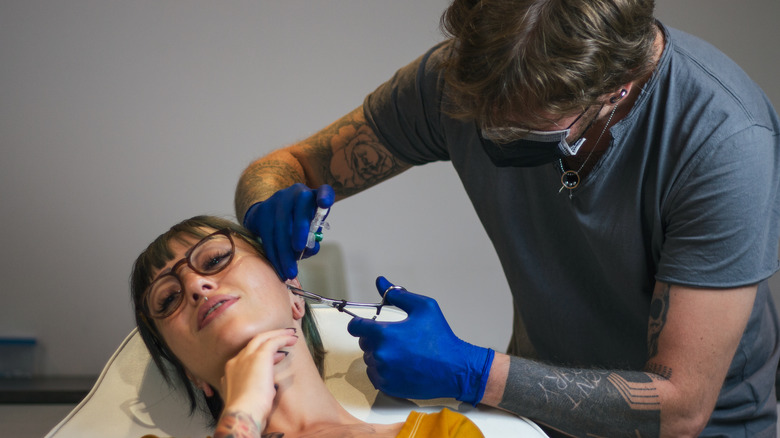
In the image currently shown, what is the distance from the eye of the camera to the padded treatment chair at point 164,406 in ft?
4.55

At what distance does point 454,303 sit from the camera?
2.83m

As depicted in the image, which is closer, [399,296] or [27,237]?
[399,296]

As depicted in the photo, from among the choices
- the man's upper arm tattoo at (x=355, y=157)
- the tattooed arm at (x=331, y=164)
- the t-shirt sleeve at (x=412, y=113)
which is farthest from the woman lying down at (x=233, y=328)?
the t-shirt sleeve at (x=412, y=113)

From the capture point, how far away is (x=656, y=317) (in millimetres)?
1203

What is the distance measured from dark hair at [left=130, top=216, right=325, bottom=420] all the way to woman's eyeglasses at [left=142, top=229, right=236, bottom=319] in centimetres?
4

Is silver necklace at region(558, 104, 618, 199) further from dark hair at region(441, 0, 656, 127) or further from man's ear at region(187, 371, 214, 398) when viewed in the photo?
man's ear at region(187, 371, 214, 398)

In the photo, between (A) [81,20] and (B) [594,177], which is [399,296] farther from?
(A) [81,20]

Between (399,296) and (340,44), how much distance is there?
148cm

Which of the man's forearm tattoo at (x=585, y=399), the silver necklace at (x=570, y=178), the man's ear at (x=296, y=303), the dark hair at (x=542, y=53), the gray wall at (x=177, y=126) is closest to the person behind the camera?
the dark hair at (x=542, y=53)

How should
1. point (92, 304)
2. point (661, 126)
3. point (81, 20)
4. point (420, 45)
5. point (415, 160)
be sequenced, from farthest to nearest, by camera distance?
point (92, 304), point (420, 45), point (81, 20), point (415, 160), point (661, 126)

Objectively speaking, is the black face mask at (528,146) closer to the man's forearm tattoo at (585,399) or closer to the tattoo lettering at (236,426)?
the man's forearm tattoo at (585,399)

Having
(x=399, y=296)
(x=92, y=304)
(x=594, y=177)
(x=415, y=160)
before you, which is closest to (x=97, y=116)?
(x=92, y=304)

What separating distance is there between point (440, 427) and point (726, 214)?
2.15 ft

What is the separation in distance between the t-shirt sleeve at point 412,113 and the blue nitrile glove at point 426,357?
47cm
